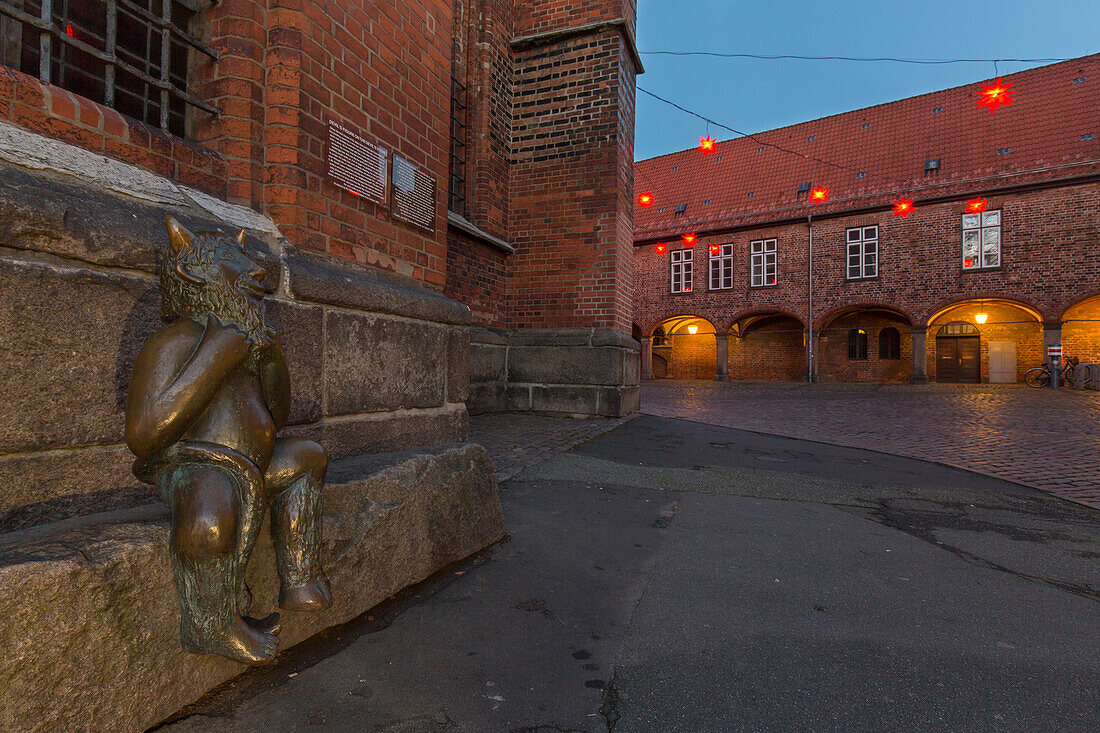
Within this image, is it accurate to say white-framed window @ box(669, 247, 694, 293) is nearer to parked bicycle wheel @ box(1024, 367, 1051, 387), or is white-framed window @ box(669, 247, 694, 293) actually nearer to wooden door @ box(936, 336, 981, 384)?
wooden door @ box(936, 336, 981, 384)

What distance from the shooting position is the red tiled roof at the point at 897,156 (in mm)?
19391

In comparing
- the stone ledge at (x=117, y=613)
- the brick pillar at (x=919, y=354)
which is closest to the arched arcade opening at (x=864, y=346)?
the brick pillar at (x=919, y=354)

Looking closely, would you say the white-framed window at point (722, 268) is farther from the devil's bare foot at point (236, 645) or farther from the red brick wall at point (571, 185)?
the devil's bare foot at point (236, 645)

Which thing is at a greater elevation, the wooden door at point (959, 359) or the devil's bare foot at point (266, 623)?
the wooden door at point (959, 359)

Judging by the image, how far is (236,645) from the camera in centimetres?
134

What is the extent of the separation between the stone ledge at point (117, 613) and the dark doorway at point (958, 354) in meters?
28.1

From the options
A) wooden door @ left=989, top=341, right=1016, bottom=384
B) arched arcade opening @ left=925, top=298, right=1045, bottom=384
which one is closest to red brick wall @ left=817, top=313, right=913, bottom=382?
arched arcade opening @ left=925, top=298, right=1045, bottom=384

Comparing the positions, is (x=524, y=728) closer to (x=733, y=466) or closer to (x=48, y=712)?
(x=48, y=712)

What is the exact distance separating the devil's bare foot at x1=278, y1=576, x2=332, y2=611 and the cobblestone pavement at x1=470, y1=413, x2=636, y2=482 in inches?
94.0

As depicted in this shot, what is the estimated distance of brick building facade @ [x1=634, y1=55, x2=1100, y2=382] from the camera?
1919 centimetres

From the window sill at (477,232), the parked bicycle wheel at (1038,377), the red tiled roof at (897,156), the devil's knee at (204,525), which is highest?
the red tiled roof at (897,156)

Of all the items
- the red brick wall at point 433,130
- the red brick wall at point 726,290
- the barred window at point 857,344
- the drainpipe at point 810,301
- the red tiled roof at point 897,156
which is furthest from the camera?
the barred window at point 857,344

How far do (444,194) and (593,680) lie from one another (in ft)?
10.2

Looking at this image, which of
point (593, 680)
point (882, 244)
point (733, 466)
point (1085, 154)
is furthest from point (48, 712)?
point (1085, 154)
